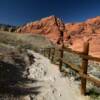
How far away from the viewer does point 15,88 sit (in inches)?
314

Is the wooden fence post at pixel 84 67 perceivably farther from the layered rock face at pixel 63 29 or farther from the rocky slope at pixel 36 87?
the layered rock face at pixel 63 29

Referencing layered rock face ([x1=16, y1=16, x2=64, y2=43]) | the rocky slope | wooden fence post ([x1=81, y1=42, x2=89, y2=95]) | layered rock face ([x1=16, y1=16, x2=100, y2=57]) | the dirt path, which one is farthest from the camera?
layered rock face ([x1=16, y1=16, x2=64, y2=43])

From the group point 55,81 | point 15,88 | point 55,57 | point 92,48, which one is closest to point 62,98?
point 15,88

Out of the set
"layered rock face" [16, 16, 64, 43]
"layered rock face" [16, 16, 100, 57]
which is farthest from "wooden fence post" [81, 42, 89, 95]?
"layered rock face" [16, 16, 64, 43]

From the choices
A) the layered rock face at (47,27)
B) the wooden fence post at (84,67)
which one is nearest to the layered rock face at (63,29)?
the layered rock face at (47,27)

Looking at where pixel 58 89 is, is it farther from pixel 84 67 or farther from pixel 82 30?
pixel 82 30

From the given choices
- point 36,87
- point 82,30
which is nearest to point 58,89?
point 36,87

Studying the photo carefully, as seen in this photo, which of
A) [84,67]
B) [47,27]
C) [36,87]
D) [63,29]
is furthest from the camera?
[63,29]

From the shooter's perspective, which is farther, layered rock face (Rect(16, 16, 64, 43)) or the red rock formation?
layered rock face (Rect(16, 16, 64, 43))

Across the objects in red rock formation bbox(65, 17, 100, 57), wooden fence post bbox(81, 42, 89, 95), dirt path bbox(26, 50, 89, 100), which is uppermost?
red rock formation bbox(65, 17, 100, 57)

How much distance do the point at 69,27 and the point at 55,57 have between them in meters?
73.3

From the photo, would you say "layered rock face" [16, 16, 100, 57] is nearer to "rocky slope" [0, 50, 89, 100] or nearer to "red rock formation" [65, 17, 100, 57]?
"red rock formation" [65, 17, 100, 57]

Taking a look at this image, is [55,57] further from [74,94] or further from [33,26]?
[33,26]

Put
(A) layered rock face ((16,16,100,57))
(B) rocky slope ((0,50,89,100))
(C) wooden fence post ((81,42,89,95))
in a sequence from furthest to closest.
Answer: (A) layered rock face ((16,16,100,57))
(C) wooden fence post ((81,42,89,95))
(B) rocky slope ((0,50,89,100))
